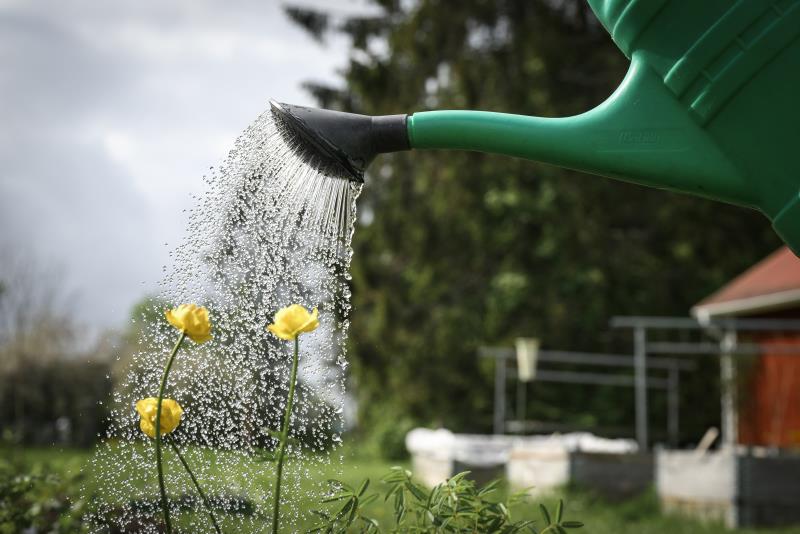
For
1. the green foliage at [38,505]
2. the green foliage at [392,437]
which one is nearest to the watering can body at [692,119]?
the green foliage at [38,505]

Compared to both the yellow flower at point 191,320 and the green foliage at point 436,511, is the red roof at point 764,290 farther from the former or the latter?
the yellow flower at point 191,320

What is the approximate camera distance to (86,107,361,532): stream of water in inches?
77.7

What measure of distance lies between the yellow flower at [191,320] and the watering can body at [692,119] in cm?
51

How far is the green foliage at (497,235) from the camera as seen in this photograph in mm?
11812

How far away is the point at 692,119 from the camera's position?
180 centimetres

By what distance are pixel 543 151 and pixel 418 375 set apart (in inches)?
571

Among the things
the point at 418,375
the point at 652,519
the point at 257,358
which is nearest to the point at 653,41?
the point at 257,358

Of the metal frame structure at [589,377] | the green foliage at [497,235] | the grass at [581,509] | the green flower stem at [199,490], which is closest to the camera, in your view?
the green flower stem at [199,490]

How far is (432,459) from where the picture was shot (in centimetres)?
973

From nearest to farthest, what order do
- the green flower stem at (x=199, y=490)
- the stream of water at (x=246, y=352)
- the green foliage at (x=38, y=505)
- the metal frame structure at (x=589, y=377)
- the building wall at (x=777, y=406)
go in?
the green flower stem at (x=199, y=490) < the stream of water at (x=246, y=352) < the green foliage at (x=38, y=505) < the building wall at (x=777, y=406) < the metal frame structure at (x=589, y=377)

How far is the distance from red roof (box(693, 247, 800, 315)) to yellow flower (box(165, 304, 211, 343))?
343 inches

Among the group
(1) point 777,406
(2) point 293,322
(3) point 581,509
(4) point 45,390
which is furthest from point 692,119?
(4) point 45,390

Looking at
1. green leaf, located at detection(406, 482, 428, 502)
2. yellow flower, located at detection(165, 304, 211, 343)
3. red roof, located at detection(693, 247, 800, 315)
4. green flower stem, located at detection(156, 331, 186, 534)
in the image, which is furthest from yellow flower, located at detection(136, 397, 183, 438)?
red roof, located at detection(693, 247, 800, 315)

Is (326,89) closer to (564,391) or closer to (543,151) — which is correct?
(564,391)
